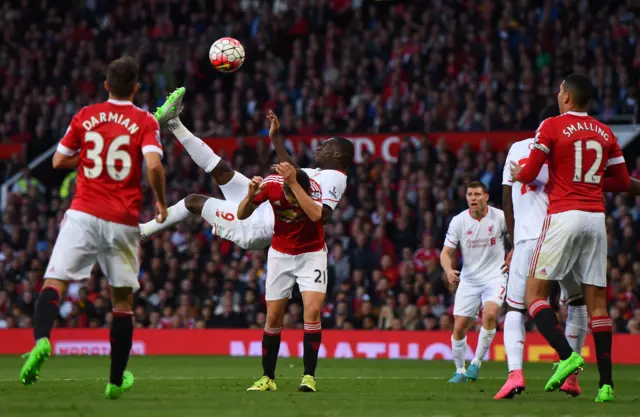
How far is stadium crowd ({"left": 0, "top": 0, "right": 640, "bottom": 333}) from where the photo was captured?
69.3ft

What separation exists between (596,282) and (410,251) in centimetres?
1137

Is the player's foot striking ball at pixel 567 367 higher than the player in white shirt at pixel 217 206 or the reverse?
the reverse

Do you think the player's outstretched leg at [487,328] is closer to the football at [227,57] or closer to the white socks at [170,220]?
the white socks at [170,220]

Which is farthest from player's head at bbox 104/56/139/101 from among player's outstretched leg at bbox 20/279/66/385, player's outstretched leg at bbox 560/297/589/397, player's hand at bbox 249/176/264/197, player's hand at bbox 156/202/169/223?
player's outstretched leg at bbox 560/297/589/397

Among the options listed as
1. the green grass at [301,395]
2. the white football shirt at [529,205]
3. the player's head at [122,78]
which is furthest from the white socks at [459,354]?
the player's head at [122,78]

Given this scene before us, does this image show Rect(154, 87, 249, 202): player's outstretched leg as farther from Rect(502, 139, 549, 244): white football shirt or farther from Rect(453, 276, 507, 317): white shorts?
Rect(502, 139, 549, 244): white football shirt

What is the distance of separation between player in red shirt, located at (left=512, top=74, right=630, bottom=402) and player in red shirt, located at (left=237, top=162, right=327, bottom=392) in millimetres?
2206

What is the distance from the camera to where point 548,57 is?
23672 millimetres

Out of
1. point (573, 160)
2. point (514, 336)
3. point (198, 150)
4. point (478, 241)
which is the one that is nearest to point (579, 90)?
point (573, 160)

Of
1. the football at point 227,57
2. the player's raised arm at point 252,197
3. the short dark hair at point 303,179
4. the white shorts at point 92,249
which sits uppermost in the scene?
the football at point 227,57

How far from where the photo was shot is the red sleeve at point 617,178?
1006 cm

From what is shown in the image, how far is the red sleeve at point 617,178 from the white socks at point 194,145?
5074mm

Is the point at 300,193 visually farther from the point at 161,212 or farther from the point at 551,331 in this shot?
the point at 551,331

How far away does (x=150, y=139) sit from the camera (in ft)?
29.7
